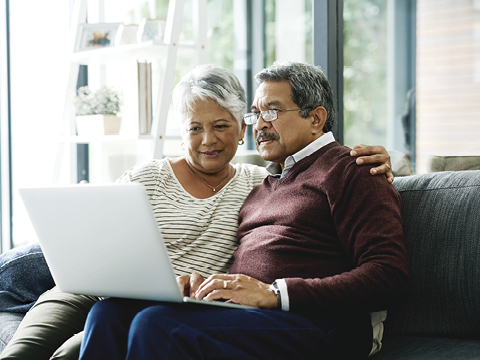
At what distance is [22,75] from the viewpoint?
337 cm

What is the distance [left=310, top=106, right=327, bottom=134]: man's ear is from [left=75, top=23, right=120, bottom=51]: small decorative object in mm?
1543

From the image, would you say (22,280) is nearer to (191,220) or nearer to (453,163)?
(191,220)

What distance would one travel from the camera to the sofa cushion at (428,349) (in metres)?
1.27

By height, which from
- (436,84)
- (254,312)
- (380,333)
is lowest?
(380,333)

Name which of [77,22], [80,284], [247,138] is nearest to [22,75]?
[77,22]

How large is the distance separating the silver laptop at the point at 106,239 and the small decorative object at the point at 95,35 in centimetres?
174

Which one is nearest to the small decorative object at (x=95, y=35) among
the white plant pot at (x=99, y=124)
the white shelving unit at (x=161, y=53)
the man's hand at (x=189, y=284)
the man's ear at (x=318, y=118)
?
the white shelving unit at (x=161, y=53)

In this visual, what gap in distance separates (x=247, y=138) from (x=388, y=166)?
10.6ft

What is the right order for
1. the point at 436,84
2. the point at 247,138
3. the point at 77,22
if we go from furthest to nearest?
1. the point at 247,138
2. the point at 436,84
3. the point at 77,22

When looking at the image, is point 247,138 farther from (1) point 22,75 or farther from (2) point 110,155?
(1) point 22,75

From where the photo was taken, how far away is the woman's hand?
4.01 ft

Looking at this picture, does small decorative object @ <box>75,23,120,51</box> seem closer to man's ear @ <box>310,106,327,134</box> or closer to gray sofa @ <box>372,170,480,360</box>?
man's ear @ <box>310,106,327,134</box>

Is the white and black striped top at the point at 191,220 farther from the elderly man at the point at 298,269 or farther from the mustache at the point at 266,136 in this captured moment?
the mustache at the point at 266,136

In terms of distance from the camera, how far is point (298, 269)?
1367 millimetres
